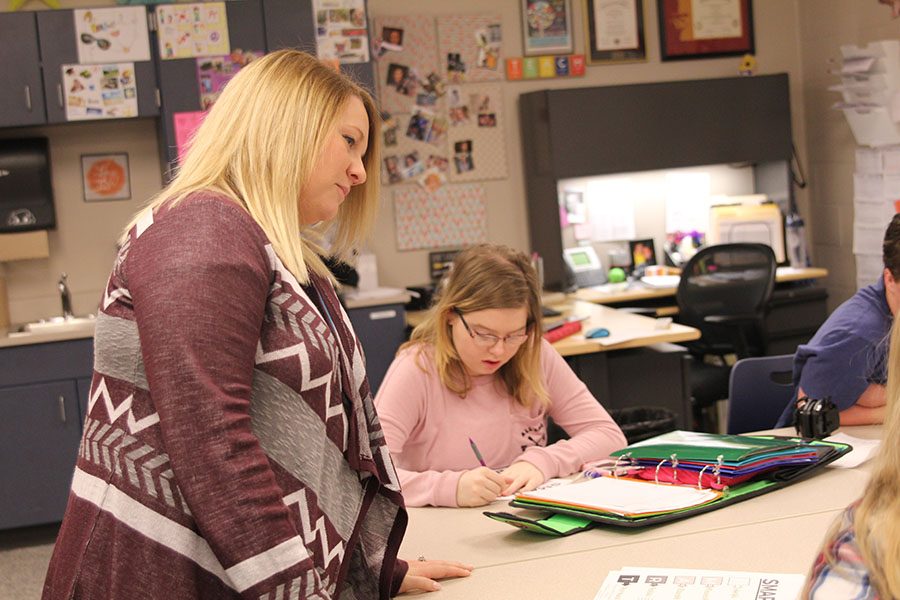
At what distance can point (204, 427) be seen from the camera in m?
1.23

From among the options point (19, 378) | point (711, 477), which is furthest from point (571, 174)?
point (711, 477)

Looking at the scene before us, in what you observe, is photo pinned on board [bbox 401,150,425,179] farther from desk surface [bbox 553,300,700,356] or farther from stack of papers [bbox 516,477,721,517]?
stack of papers [bbox 516,477,721,517]

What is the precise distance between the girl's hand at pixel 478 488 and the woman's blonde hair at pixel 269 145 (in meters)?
0.83

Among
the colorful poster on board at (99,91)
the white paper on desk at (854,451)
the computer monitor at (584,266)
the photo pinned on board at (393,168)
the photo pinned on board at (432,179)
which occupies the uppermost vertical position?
the colorful poster on board at (99,91)

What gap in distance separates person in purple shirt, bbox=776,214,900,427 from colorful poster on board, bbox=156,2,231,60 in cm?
314

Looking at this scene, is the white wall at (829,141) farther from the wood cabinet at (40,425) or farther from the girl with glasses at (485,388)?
the wood cabinet at (40,425)

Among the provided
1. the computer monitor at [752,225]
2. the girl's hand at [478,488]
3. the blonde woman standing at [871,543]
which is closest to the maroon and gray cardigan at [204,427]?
the blonde woman standing at [871,543]

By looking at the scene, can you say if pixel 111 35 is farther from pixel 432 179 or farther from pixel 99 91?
pixel 432 179

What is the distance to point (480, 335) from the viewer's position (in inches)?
94.6

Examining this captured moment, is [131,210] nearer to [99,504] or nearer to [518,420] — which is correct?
[518,420]

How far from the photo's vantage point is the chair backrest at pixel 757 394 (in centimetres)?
281

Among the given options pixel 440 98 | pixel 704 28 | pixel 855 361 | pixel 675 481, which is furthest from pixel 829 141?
pixel 675 481

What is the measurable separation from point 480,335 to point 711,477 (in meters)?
0.61

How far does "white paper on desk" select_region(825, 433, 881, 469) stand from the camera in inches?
87.8
